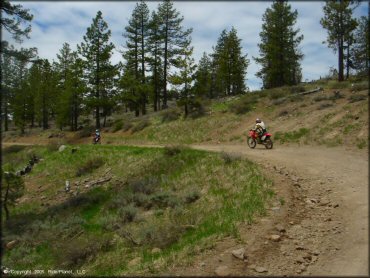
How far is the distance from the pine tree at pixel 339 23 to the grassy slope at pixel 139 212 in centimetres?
2522

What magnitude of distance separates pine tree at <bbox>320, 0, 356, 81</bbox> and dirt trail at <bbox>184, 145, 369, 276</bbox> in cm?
2695

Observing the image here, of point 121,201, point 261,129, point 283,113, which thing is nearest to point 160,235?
point 121,201

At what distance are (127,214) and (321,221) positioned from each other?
24.1ft

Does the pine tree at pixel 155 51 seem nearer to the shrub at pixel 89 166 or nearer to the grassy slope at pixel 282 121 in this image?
the grassy slope at pixel 282 121

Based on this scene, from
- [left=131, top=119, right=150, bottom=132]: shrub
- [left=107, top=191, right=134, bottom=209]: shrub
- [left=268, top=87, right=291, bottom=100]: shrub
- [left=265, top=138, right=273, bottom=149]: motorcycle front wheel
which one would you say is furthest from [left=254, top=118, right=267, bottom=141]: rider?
[left=131, top=119, right=150, bottom=132]: shrub

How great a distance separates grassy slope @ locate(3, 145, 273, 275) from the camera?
29.3ft

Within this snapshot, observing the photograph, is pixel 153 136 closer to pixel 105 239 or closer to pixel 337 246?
pixel 105 239

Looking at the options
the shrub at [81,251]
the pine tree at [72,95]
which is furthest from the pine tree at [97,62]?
the shrub at [81,251]

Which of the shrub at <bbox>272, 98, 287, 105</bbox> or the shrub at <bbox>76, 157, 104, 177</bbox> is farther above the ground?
the shrub at <bbox>272, 98, 287, 105</bbox>

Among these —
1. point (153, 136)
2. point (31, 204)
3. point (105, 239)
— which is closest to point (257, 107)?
point (153, 136)

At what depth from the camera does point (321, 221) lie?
317 inches

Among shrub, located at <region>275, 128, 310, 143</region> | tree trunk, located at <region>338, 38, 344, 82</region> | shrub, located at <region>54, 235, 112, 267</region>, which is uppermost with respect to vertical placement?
tree trunk, located at <region>338, 38, 344, 82</region>

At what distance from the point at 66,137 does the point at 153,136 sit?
1799cm

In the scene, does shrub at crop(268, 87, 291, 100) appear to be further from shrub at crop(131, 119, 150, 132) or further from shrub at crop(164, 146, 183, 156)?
shrub at crop(164, 146, 183, 156)
